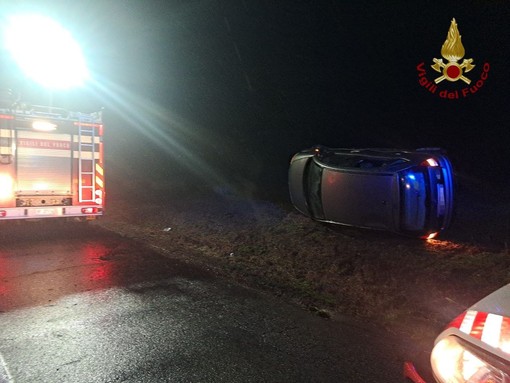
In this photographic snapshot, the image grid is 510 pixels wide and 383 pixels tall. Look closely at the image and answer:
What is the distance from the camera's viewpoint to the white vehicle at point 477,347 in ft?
4.82

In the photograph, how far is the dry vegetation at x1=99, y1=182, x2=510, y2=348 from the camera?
5.05 metres

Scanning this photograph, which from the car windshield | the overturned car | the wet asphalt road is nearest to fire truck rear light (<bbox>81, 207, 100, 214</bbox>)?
the wet asphalt road

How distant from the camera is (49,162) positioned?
9.66 m

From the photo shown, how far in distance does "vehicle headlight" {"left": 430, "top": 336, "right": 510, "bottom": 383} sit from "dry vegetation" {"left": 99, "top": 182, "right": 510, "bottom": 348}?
9.50ft

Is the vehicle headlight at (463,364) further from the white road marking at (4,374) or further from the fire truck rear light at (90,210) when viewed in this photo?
the fire truck rear light at (90,210)

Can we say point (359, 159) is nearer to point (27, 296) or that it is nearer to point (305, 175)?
point (305, 175)

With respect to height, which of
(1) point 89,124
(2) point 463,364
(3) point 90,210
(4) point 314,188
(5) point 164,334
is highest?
(1) point 89,124

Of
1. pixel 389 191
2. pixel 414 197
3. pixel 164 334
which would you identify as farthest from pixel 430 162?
pixel 164 334

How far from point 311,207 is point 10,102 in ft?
23.4

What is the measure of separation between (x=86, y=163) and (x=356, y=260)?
7273 millimetres

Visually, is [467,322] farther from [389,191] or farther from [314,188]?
[314,188]

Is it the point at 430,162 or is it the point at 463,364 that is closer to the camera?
the point at 463,364

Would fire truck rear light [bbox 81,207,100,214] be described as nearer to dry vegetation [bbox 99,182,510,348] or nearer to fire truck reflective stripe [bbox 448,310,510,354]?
dry vegetation [bbox 99,182,510,348]

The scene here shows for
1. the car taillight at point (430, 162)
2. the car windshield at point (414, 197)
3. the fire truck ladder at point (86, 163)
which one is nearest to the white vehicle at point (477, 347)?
the car windshield at point (414, 197)
